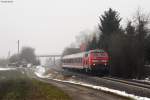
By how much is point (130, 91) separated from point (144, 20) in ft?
106

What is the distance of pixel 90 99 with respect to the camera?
1717 cm

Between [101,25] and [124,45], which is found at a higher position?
[101,25]

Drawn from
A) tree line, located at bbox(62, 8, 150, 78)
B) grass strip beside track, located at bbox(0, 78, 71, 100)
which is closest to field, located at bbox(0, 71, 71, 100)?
grass strip beside track, located at bbox(0, 78, 71, 100)

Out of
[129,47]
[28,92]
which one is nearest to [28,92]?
[28,92]

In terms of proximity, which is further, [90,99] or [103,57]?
[103,57]

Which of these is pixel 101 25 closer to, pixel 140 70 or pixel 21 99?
pixel 140 70

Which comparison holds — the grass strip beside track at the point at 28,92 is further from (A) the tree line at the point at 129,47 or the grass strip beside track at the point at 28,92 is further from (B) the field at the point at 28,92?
(A) the tree line at the point at 129,47

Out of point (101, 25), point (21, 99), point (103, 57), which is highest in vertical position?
point (101, 25)

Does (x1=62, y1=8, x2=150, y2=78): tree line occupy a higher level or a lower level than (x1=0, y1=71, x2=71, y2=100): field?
higher

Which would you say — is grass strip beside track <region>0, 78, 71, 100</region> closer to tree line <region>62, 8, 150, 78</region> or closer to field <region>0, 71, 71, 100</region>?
field <region>0, 71, 71, 100</region>

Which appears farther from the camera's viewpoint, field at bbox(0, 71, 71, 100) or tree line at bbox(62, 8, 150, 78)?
tree line at bbox(62, 8, 150, 78)

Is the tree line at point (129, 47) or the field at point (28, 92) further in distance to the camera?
the tree line at point (129, 47)

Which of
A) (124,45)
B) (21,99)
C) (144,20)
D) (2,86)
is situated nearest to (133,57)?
(124,45)

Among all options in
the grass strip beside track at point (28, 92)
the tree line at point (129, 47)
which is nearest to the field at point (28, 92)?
the grass strip beside track at point (28, 92)
